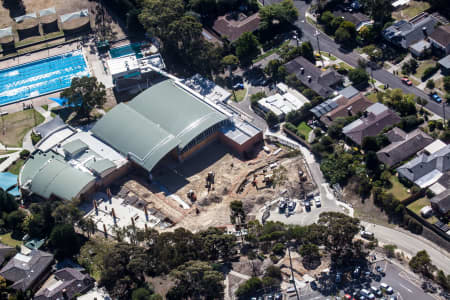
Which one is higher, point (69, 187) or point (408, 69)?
point (408, 69)

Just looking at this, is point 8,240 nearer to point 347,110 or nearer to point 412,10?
point 347,110

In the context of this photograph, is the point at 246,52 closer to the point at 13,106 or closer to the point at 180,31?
the point at 180,31

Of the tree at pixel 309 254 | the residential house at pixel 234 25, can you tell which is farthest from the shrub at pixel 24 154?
the tree at pixel 309 254

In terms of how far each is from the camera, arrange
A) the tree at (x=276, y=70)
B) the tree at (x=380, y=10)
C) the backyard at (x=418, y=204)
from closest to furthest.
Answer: the backyard at (x=418, y=204) < the tree at (x=276, y=70) < the tree at (x=380, y=10)

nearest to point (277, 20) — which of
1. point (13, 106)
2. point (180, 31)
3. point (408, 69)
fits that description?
point (180, 31)

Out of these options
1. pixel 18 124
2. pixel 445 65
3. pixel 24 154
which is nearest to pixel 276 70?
pixel 445 65

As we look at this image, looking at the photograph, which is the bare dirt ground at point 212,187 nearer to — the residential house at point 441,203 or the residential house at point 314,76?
the residential house at point 314,76

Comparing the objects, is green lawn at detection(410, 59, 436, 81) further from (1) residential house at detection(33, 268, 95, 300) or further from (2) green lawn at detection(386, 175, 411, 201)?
(1) residential house at detection(33, 268, 95, 300)
